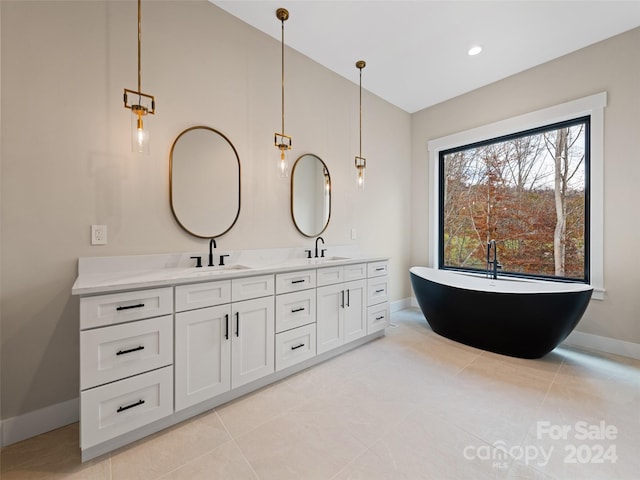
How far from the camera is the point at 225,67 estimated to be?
245 cm

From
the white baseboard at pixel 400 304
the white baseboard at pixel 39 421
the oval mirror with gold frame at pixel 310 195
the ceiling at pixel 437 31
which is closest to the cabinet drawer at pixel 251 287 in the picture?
the oval mirror with gold frame at pixel 310 195

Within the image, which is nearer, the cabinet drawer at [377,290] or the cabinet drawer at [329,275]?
the cabinet drawer at [329,275]

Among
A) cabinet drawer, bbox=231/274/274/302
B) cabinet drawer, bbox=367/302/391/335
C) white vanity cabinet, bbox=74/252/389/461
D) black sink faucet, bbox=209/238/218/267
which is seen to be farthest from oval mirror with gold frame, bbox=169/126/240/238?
cabinet drawer, bbox=367/302/391/335

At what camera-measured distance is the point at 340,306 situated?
267cm

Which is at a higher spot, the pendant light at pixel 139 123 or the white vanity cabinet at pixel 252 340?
the pendant light at pixel 139 123

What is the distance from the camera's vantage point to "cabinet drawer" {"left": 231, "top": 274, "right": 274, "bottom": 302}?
1940 millimetres

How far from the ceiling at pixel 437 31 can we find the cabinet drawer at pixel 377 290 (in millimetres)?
2426

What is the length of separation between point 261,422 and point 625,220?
3.66m

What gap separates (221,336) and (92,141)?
5.06 feet

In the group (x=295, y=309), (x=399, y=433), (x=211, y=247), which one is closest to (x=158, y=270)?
(x=211, y=247)

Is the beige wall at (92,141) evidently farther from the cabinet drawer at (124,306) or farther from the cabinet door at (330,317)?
the cabinet door at (330,317)

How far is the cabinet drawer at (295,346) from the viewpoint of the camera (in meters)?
2.20

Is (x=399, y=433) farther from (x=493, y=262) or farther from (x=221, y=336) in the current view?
(x=493, y=262)

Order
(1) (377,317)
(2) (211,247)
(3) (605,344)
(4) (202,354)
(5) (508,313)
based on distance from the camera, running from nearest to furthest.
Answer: (4) (202,354), (2) (211,247), (5) (508,313), (3) (605,344), (1) (377,317)
